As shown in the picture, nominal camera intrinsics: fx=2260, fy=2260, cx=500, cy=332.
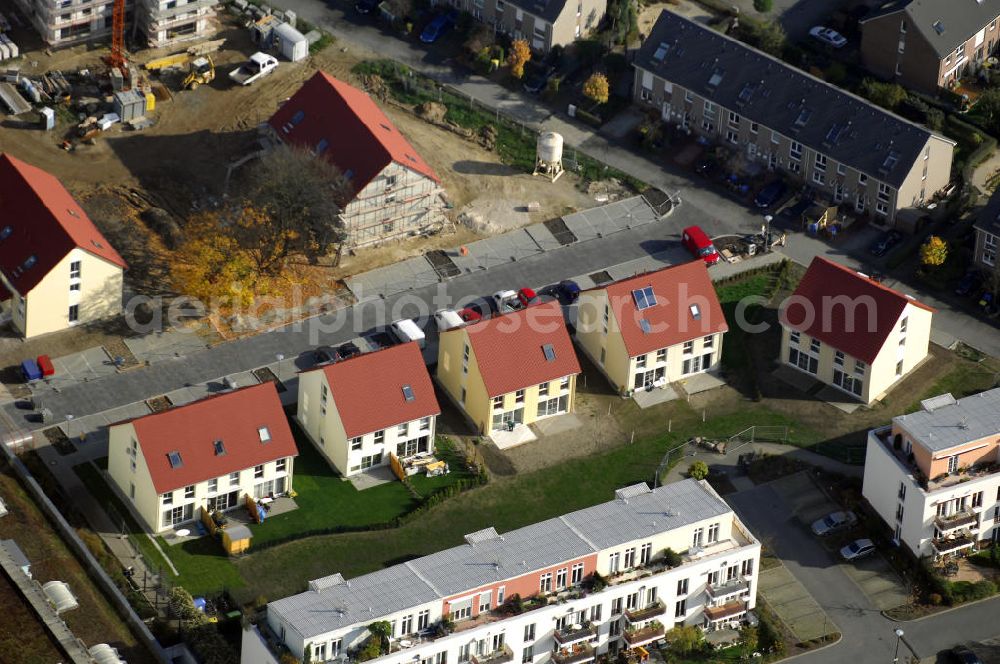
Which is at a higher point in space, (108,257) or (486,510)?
(108,257)

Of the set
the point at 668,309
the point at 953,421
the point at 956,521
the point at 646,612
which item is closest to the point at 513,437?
the point at 668,309

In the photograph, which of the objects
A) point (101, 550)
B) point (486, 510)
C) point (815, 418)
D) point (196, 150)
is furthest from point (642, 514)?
point (196, 150)

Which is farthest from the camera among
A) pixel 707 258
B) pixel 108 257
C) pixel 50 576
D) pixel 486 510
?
pixel 707 258

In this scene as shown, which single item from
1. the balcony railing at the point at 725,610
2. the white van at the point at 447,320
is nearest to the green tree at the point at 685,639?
the balcony railing at the point at 725,610

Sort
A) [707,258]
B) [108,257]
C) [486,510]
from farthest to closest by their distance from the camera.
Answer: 1. [707,258]
2. [108,257]
3. [486,510]

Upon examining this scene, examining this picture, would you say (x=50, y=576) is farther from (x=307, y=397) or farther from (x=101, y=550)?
(x=307, y=397)

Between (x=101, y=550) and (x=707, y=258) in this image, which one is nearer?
(x=101, y=550)

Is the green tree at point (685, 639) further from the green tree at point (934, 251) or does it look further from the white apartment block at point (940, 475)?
the green tree at point (934, 251)

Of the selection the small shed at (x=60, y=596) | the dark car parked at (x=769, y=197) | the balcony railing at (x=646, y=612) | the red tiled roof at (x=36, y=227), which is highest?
the red tiled roof at (x=36, y=227)
